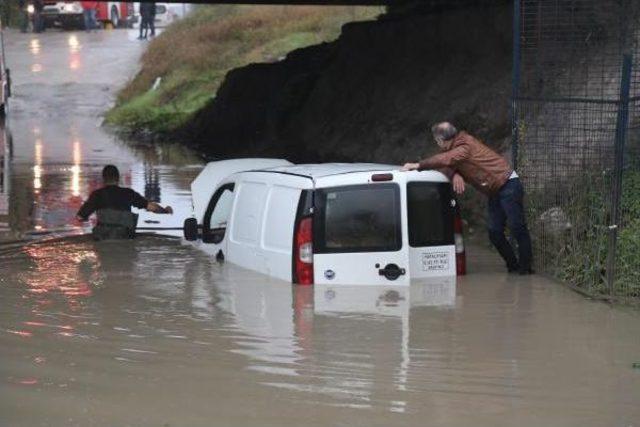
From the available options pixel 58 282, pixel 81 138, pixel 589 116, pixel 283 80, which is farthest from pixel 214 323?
pixel 81 138

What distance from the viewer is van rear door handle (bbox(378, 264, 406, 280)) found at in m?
10.6

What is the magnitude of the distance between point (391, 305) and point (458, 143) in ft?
6.71

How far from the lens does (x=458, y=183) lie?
11664mm

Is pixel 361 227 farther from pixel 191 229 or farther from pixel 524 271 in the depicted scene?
pixel 191 229

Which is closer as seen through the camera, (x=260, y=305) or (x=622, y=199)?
(x=260, y=305)

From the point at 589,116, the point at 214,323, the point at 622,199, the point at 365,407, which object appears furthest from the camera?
the point at 589,116

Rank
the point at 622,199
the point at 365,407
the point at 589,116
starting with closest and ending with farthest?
the point at 365,407, the point at 622,199, the point at 589,116

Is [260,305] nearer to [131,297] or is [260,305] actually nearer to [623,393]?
[131,297]

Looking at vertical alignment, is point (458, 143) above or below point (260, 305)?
above

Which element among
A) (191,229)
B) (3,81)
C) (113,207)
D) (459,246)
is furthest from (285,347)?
→ (3,81)

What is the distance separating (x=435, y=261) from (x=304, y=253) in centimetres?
117

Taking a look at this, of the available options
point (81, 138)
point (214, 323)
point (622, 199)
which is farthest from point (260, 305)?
point (81, 138)

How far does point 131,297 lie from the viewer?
448 inches

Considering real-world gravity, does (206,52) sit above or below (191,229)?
above
